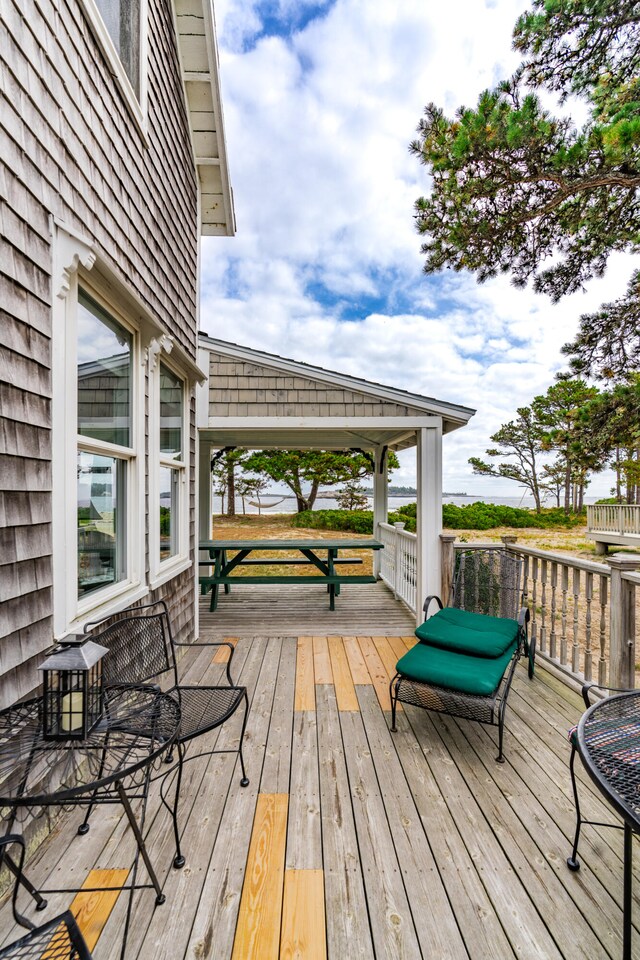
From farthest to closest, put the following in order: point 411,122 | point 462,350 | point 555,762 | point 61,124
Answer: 1. point 462,350
2. point 411,122
3. point 555,762
4. point 61,124

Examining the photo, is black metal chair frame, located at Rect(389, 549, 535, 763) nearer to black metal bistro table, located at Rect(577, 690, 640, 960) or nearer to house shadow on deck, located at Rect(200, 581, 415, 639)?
black metal bistro table, located at Rect(577, 690, 640, 960)

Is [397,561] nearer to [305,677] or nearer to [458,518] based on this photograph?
[305,677]

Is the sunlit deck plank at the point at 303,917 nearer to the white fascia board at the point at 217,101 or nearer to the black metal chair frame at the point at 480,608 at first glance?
the black metal chair frame at the point at 480,608

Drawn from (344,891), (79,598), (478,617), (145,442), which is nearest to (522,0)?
(145,442)

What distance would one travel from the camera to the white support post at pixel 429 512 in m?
4.62

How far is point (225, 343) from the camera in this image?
4711 millimetres

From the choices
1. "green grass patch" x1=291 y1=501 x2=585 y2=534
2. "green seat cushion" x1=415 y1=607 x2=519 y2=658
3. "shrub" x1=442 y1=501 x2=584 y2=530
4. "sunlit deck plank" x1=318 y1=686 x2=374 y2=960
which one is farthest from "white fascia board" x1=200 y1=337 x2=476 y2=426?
"shrub" x1=442 y1=501 x2=584 y2=530

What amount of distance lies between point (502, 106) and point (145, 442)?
3950mm

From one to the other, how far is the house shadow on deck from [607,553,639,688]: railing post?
2.28 m

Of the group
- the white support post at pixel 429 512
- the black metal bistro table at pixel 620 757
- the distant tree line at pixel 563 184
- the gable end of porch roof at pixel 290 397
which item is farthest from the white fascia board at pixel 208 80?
the black metal bistro table at pixel 620 757

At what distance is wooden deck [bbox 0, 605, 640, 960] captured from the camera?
138cm

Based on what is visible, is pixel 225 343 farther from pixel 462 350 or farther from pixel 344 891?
pixel 462 350

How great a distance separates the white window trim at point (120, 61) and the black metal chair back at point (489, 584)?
417 centimetres

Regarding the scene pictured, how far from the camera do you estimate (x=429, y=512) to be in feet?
15.4
